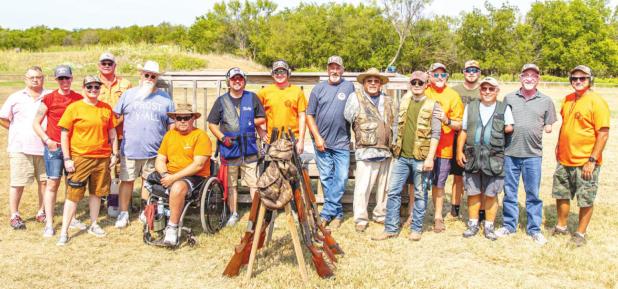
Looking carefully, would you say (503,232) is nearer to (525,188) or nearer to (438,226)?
(525,188)

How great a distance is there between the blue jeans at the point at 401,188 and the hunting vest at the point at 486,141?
54cm

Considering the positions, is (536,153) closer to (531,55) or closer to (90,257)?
(90,257)

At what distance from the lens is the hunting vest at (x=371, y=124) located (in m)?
5.43

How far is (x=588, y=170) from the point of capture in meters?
5.10

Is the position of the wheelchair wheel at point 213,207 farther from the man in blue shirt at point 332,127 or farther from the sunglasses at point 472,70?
the sunglasses at point 472,70

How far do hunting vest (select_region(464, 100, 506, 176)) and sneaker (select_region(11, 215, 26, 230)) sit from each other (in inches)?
197

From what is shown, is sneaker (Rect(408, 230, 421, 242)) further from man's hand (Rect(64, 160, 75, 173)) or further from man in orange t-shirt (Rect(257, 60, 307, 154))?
man's hand (Rect(64, 160, 75, 173))

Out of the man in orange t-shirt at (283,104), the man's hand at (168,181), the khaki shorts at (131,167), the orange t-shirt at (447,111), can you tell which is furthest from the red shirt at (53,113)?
the orange t-shirt at (447,111)

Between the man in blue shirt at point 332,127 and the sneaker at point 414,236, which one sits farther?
the man in blue shirt at point 332,127

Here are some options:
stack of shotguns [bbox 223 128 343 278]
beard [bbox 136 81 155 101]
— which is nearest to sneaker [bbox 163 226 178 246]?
stack of shotguns [bbox 223 128 343 278]

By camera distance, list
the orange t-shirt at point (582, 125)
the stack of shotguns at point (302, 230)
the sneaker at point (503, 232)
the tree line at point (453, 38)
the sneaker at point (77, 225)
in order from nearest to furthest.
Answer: the stack of shotguns at point (302, 230) → the orange t-shirt at point (582, 125) → the sneaker at point (503, 232) → the sneaker at point (77, 225) → the tree line at point (453, 38)

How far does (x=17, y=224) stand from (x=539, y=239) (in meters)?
5.75

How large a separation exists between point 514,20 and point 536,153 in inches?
2050

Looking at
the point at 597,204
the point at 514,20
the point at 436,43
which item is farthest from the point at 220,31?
the point at 597,204
